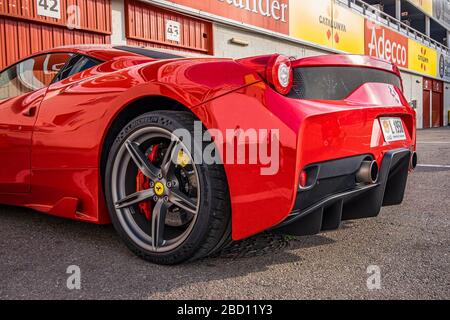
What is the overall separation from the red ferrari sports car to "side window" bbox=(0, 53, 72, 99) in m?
0.12

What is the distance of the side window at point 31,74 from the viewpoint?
9.64ft

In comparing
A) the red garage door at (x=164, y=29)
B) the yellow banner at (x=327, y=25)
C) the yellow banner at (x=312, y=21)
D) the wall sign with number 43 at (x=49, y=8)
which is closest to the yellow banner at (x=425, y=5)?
the yellow banner at (x=327, y=25)

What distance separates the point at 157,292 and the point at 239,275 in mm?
397

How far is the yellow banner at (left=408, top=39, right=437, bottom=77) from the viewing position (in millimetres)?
23672

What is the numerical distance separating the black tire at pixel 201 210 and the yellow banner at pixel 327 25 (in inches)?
491

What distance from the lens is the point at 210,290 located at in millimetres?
1848

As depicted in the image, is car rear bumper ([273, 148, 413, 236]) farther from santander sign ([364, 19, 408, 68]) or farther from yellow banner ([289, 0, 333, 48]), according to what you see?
santander sign ([364, 19, 408, 68])

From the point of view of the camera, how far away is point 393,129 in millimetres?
2498

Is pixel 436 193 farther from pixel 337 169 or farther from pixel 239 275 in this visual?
pixel 239 275

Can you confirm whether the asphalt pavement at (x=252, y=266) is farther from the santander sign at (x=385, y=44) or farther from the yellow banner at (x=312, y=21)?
the santander sign at (x=385, y=44)

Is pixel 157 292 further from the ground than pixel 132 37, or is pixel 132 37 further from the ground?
pixel 132 37

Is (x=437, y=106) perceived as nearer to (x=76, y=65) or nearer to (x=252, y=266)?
(x=76, y=65)

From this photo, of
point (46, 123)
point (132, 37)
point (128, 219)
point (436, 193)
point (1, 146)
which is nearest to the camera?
point (128, 219)

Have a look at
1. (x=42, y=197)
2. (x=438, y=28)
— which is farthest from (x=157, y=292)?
(x=438, y=28)
